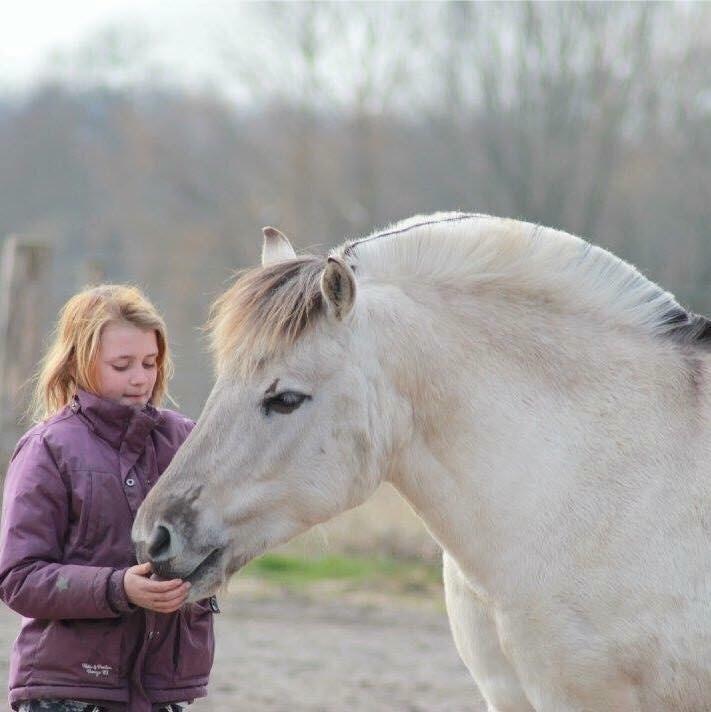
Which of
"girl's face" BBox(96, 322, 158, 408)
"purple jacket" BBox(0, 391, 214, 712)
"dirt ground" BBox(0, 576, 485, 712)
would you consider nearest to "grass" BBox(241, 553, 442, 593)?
"dirt ground" BBox(0, 576, 485, 712)

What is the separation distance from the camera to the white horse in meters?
2.57

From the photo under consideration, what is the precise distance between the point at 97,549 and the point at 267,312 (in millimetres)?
729

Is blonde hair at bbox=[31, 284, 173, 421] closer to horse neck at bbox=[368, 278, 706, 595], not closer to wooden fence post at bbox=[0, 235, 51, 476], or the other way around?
horse neck at bbox=[368, 278, 706, 595]

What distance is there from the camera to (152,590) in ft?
8.54

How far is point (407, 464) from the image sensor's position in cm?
277

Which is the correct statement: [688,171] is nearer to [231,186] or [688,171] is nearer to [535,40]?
[535,40]

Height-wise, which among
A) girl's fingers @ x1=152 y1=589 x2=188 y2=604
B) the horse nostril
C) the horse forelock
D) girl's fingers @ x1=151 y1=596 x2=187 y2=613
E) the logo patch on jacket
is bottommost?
the logo patch on jacket

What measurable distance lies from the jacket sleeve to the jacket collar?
0.45ft

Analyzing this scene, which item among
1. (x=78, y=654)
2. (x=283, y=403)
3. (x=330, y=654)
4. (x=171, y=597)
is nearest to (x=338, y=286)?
(x=283, y=403)

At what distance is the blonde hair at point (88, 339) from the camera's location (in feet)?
9.59

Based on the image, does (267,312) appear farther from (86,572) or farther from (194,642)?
(194,642)

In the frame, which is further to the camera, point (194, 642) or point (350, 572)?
point (350, 572)

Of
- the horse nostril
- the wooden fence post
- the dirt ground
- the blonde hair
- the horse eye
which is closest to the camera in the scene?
the horse nostril

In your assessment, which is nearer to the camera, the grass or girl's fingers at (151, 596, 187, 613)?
girl's fingers at (151, 596, 187, 613)
